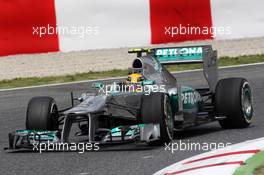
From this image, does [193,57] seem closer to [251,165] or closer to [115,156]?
[115,156]

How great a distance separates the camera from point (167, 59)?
33.6 feet

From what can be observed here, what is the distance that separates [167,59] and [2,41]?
513 cm

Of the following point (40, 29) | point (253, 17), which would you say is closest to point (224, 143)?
point (40, 29)

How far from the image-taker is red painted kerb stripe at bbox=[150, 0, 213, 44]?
50.2ft

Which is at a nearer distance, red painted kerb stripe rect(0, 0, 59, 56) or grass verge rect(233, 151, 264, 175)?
grass verge rect(233, 151, 264, 175)

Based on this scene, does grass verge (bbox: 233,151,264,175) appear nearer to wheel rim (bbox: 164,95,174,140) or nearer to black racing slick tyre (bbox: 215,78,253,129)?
wheel rim (bbox: 164,95,174,140)

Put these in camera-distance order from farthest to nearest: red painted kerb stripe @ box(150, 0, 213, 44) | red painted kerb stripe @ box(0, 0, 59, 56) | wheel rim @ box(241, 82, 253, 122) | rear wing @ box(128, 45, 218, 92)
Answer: red painted kerb stripe @ box(150, 0, 213, 44)
red painted kerb stripe @ box(0, 0, 59, 56)
rear wing @ box(128, 45, 218, 92)
wheel rim @ box(241, 82, 253, 122)

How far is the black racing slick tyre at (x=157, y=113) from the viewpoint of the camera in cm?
845

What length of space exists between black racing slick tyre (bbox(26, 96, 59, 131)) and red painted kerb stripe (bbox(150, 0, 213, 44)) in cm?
643

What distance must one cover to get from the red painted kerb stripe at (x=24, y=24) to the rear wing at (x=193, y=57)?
15.9 feet

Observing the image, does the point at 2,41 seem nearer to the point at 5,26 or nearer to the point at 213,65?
the point at 5,26

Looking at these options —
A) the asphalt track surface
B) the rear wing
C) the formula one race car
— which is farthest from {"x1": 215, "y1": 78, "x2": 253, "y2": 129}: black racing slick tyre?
the rear wing

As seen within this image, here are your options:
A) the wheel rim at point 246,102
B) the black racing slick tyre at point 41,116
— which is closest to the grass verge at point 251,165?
the black racing slick tyre at point 41,116

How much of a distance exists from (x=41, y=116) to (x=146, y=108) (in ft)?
3.86
